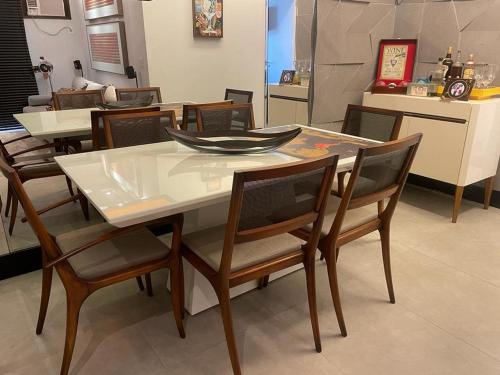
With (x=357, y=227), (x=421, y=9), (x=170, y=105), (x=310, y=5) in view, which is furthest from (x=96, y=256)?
(x=421, y=9)

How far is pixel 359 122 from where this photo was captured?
2.45 metres

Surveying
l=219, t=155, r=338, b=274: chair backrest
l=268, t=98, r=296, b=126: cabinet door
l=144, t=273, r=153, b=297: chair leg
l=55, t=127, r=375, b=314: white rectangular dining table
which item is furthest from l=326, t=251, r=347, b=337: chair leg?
l=268, t=98, r=296, b=126: cabinet door

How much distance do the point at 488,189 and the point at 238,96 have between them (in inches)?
83.5

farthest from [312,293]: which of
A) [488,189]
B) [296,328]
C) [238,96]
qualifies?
[488,189]

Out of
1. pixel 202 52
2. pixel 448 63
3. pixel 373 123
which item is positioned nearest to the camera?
pixel 373 123

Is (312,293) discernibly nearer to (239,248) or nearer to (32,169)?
(239,248)

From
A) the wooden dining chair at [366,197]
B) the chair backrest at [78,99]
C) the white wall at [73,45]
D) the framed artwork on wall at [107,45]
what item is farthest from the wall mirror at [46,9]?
the wooden dining chair at [366,197]

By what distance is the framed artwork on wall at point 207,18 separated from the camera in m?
2.51

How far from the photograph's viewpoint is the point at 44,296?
1.60m

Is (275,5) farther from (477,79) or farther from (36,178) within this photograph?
(36,178)

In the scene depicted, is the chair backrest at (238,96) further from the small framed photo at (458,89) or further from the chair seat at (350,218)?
the small framed photo at (458,89)

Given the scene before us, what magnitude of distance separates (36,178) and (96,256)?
1.17 metres

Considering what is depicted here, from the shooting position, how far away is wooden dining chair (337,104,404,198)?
2.22 meters

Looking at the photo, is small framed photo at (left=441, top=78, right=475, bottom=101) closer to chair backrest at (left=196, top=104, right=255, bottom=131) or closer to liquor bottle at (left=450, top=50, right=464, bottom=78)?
liquor bottle at (left=450, top=50, right=464, bottom=78)
